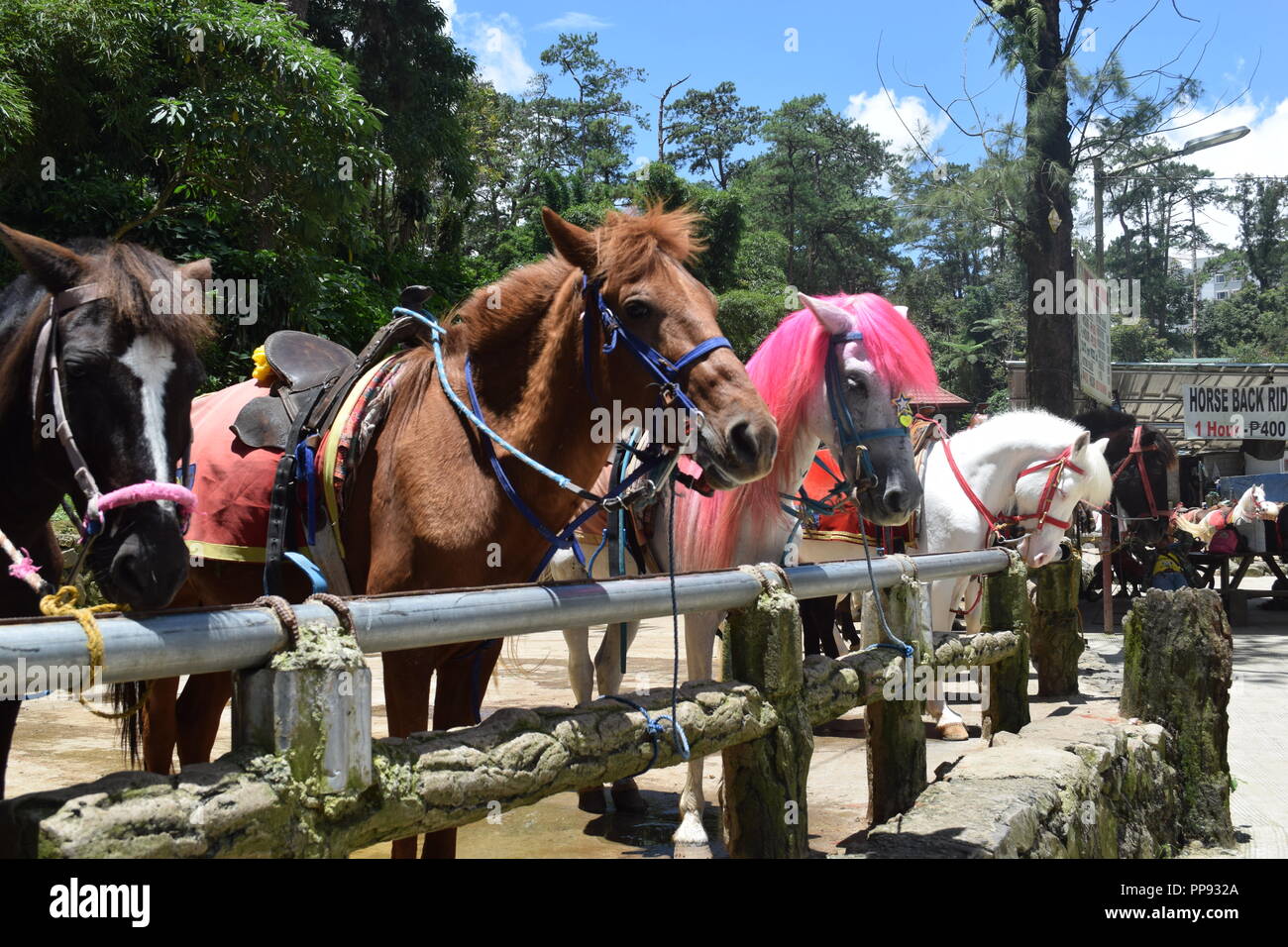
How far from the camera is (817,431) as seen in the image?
4605mm

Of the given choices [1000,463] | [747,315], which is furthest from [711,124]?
[1000,463]

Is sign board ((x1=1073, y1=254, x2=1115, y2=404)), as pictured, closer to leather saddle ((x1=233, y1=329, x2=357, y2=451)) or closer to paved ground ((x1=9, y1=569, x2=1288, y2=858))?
paved ground ((x1=9, y1=569, x2=1288, y2=858))

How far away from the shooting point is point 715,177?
44656mm

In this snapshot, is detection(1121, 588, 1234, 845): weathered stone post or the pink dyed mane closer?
the pink dyed mane

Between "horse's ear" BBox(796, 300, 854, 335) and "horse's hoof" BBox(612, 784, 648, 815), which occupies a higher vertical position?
"horse's ear" BBox(796, 300, 854, 335)

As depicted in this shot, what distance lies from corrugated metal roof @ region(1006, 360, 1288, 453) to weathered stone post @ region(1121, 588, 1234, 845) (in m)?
10.5

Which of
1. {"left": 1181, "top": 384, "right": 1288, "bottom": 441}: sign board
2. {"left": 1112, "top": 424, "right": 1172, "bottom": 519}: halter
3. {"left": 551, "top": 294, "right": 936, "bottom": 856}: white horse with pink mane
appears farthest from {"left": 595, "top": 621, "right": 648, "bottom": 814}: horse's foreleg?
{"left": 1181, "top": 384, "right": 1288, "bottom": 441}: sign board

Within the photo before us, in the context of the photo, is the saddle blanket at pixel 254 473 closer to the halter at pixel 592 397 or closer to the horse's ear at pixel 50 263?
the halter at pixel 592 397

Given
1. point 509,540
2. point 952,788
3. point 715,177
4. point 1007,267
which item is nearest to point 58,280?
point 509,540

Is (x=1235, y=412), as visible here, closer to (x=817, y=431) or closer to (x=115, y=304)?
(x=817, y=431)

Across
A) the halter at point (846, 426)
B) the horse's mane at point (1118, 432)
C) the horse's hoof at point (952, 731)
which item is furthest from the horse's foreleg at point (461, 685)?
the horse's mane at point (1118, 432)

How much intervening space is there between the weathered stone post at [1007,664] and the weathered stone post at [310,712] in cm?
400

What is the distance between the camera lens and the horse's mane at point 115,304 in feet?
7.47

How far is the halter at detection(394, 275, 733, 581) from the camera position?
9.70ft
